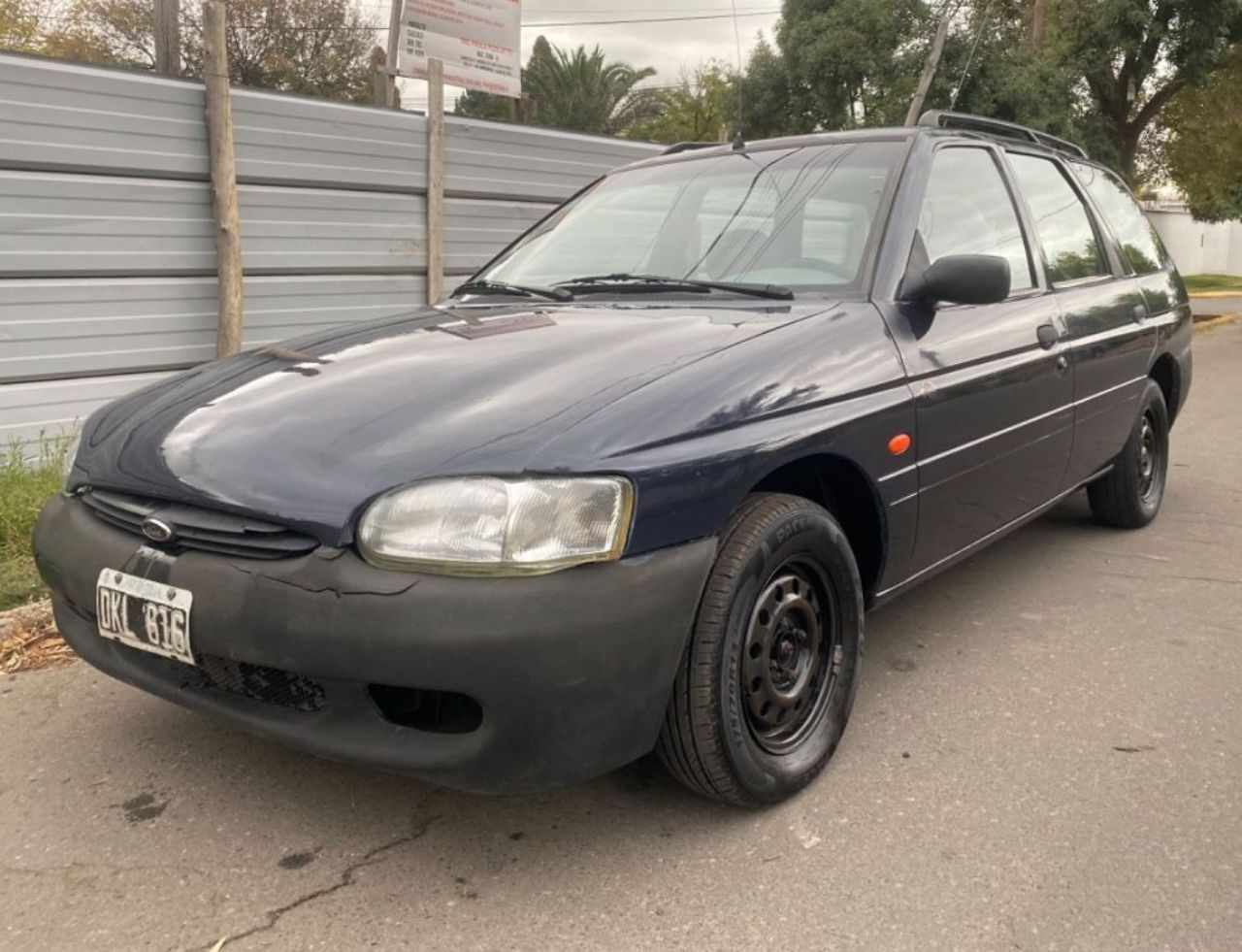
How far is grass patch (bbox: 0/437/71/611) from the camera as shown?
384 cm

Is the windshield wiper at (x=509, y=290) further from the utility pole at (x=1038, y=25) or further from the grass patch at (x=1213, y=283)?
the grass patch at (x=1213, y=283)

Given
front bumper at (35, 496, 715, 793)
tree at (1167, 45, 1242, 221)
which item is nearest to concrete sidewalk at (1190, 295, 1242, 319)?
tree at (1167, 45, 1242, 221)

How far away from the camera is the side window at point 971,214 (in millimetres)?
3352

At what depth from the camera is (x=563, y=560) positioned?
205 centimetres

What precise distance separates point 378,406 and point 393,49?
580cm

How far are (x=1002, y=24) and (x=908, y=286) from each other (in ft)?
59.3

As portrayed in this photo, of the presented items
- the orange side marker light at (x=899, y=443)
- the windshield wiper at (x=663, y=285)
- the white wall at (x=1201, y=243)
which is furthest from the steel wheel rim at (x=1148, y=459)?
the white wall at (x=1201, y=243)

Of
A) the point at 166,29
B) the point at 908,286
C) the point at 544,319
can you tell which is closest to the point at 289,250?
the point at 166,29

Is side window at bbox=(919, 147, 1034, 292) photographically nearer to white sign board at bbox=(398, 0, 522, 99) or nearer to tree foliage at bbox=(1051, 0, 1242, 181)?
white sign board at bbox=(398, 0, 522, 99)

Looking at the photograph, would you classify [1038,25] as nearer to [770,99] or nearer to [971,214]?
[770,99]

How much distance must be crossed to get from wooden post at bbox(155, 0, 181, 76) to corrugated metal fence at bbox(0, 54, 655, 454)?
0.30 ft

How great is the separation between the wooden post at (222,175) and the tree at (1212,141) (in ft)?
57.9

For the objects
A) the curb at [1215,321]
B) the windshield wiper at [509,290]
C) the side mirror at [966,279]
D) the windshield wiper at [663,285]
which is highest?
the side mirror at [966,279]

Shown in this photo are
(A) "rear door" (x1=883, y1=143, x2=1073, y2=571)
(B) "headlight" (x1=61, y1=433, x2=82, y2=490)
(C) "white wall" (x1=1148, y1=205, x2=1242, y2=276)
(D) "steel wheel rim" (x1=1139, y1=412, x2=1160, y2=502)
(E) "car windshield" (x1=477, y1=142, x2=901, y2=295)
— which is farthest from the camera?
(C) "white wall" (x1=1148, y1=205, x2=1242, y2=276)
